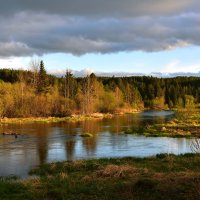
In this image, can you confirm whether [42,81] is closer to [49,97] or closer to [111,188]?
[49,97]

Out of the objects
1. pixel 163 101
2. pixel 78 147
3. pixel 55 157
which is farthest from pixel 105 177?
pixel 163 101

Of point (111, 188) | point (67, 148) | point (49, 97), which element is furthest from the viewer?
point (49, 97)

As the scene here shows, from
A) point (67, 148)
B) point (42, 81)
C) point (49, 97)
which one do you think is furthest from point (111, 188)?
point (42, 81)

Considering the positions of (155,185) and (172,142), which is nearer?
(155,185)

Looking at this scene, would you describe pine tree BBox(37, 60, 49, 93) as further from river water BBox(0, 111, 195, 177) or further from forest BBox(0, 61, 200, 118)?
river water BBox(0, 111, 195, 177)

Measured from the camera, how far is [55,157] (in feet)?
115

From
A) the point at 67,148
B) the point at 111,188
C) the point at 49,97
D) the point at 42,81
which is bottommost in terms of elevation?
the point at 67,148

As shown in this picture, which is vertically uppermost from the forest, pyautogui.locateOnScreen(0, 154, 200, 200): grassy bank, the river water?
the forest

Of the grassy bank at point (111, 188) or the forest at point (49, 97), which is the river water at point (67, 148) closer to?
the grassy bank at point (111, 188)

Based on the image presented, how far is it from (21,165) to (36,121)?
50.0 meters

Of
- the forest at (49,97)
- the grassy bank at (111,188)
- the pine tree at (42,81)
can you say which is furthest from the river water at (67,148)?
the pine tree at (42,81)

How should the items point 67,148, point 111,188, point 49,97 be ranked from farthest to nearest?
1. point 49,97
2. point 67,148
3. point 111,188

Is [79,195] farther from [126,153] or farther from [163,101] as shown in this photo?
[163,101]

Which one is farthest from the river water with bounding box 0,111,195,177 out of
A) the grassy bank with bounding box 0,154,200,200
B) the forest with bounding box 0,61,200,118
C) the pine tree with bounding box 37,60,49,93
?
the pine tree with bounding box 37,60,49,93
